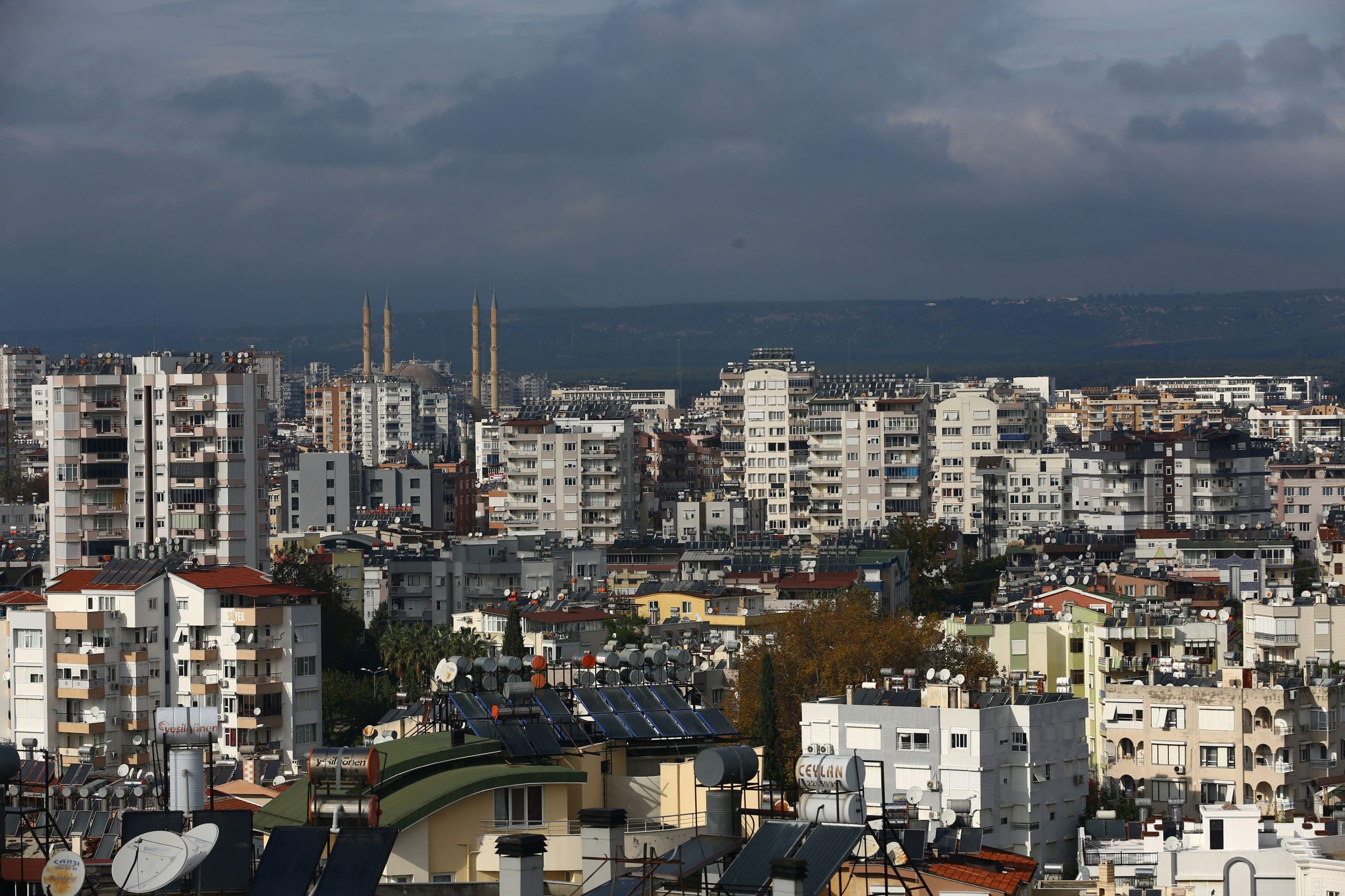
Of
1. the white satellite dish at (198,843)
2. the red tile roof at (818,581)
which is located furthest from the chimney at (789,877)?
the red tile roof at (818,581)

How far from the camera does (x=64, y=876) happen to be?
51.9ft

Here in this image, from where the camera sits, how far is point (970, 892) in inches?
811

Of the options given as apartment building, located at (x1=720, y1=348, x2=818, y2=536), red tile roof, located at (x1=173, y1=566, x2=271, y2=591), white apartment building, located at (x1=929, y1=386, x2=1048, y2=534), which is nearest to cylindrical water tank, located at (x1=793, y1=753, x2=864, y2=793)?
red tile roof, located at (x1=173, y1=566, x2=271, y2=591)

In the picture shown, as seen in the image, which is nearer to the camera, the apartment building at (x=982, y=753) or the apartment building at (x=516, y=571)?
the apartment building at (x=982, y=753)

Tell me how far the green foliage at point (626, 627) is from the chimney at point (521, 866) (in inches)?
1910

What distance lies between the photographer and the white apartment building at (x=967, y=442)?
5017 inches

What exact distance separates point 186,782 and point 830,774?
7.75 meters

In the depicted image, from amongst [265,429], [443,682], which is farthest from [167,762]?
[265,429]

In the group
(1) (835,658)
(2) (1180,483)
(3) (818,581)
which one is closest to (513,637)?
(1) (835,658)

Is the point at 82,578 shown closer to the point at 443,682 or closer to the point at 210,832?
the point at 443,682

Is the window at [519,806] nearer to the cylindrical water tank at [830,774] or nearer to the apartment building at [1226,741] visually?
the cylindrical water tank at [830,774]

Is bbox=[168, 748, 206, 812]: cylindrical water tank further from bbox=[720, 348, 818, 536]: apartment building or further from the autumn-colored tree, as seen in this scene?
bbox=[720, 348, 818, 536]: apartment building

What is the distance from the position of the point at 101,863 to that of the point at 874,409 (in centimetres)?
10688

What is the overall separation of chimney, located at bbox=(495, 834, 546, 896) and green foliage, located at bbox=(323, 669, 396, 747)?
38.1m
